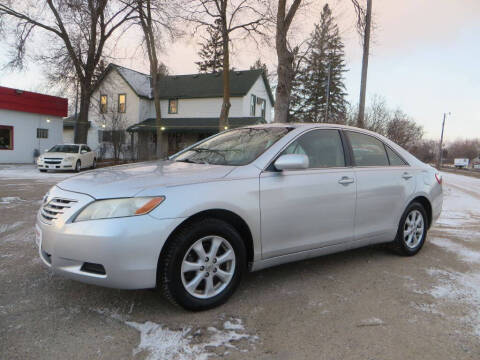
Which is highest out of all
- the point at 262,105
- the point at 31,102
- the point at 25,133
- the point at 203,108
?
the point at 262,105

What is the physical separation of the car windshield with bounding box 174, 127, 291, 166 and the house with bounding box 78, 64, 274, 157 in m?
22.6

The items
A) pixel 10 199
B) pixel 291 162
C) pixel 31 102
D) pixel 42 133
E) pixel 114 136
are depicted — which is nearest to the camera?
pixel 291 162

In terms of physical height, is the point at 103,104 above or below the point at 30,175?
above

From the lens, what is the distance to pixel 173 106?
30.0 metres

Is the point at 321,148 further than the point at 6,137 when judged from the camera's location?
No

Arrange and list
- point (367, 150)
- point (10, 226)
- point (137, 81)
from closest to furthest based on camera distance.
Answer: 1. point (367, 150)
2. point (10, 226)
3. point (137, 81)

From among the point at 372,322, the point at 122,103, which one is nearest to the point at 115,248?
the point at 372,322

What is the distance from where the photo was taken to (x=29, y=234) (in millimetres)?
5156

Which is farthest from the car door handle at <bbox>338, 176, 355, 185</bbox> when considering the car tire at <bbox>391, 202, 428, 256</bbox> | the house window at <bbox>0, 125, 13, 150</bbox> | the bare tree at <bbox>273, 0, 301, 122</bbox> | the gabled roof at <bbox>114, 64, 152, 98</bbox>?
the gabled roof at <bbox>114, 64, 152, 98</bbox>

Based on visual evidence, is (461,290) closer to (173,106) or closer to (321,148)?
(321,148)

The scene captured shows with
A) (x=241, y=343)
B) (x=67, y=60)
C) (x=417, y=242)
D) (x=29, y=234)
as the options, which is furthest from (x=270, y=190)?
(x=67, y=60)

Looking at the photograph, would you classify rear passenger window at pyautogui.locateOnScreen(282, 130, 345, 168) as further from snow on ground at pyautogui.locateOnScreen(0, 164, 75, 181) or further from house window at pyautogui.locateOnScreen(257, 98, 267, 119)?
house window at pyautogui.locateOnScreen(257, 98, 267, 119)

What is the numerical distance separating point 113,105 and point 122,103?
903 millimetres

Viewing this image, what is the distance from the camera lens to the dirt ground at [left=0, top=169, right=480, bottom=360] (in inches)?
93.0
